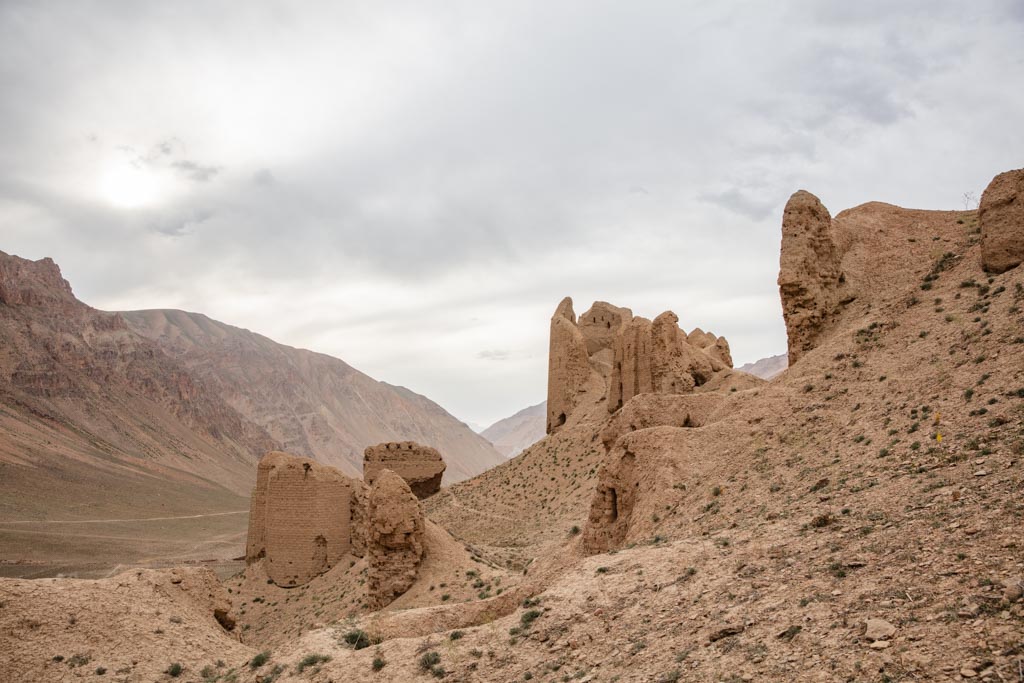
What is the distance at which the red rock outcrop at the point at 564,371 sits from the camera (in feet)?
157

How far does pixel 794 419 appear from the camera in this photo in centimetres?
1759

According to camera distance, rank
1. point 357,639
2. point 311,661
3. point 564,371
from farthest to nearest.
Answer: point 564,371 → point 357,639 → point 311,661

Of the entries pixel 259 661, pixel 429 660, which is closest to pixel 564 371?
pixel 259 661

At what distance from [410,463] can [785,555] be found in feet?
114

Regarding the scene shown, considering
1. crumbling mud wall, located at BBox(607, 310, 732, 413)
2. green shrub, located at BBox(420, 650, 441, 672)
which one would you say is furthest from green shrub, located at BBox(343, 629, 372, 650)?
crumbling mud wall, located at BBox(607, 310, 732, 413)

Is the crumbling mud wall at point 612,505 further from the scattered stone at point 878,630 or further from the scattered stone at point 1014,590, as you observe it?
the scattered stone at point 1014,590

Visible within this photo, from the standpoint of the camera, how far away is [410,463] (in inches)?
1731

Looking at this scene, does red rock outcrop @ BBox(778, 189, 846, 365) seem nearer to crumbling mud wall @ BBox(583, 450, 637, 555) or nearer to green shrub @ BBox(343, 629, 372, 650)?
crumbling mud wall @ BBox(583, 450, 637, 555)

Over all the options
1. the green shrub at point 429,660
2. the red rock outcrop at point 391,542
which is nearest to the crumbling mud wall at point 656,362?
the red rock outcrop at point 391,542

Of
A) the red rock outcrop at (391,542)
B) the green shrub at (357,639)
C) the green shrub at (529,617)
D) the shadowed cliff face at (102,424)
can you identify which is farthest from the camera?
the shadowed cliff face at (102,424)

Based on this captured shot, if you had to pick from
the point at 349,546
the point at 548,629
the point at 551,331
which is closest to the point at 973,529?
the point at 548,629

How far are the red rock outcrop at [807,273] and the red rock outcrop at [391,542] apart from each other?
1279 cm

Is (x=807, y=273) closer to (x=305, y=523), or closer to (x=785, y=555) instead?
(x=785, y=555)

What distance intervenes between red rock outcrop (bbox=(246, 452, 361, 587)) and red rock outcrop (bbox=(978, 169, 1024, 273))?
23492 millimetres
